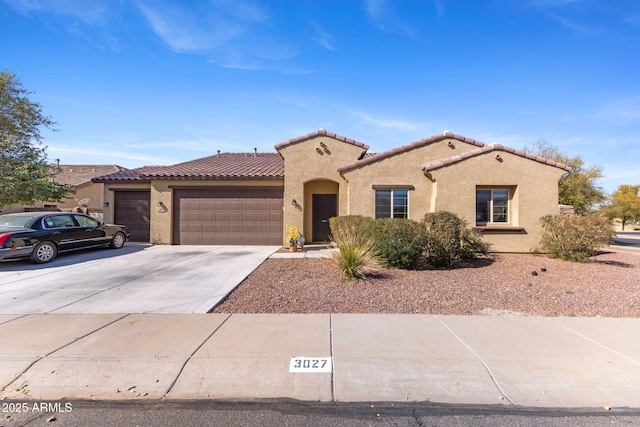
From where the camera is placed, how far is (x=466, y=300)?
20.7ft

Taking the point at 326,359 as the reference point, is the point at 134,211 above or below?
above

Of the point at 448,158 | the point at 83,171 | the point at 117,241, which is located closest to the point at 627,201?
the point at 448,158

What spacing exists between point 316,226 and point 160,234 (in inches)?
271

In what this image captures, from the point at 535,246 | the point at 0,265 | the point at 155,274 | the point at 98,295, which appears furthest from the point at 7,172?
the point at 535,246

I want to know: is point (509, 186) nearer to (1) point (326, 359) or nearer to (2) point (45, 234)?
(1) point (326, 359)

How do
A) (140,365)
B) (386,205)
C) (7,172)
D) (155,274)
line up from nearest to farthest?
(140,365)
(155,274)
(386,205)
(7,172)

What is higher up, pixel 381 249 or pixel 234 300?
pixel 381 249

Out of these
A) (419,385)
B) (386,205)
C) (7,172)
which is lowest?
(419,385)

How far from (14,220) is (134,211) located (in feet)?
17.3

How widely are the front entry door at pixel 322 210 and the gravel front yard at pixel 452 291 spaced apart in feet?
16.3

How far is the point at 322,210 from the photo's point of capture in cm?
1434

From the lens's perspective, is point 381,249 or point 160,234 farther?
point 160,234

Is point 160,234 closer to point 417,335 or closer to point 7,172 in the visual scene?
point 7,172

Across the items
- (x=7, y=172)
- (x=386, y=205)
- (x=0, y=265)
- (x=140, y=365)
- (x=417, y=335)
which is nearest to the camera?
(x=140, y=365)
